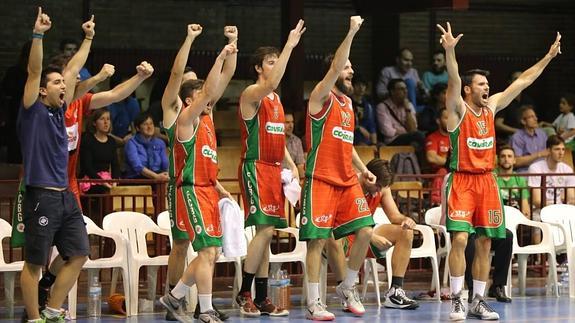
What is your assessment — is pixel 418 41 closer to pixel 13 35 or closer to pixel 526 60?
pixel 526 60

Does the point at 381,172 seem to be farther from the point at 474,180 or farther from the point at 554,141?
the point at 554,141

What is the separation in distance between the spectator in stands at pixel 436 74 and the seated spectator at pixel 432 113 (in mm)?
926

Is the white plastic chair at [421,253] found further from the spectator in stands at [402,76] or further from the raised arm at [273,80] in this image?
the spectator in stands at [402,76]

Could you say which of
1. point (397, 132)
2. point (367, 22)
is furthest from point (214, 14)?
point (397, 132)

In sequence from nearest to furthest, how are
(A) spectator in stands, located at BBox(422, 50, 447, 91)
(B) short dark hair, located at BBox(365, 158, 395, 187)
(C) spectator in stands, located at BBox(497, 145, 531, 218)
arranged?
1. (B) short dark hair, located at BBox(365, 158, 395, 187)
2. (C) spectator in stands, located at BBox(497, 145, 531, 218)
3. (A) spectator in stands, located at BBox(422, 50, 447, 91)

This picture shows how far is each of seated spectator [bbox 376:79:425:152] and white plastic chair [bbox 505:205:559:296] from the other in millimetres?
3283

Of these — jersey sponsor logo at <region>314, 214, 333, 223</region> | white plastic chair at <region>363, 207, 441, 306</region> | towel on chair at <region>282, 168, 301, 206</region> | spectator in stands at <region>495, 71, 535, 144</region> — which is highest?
spectator in stands at <region>495, 71, 535, 144</region>

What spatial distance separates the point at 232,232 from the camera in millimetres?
11648

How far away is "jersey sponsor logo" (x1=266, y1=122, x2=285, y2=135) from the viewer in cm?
1211

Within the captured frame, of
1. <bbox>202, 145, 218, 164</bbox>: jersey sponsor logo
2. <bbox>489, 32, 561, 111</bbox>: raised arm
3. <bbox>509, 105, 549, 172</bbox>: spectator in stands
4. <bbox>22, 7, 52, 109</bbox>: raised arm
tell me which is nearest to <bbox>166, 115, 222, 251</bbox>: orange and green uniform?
<bbox>202, 145, 218, 164</bbox>: jersey sponsor logo

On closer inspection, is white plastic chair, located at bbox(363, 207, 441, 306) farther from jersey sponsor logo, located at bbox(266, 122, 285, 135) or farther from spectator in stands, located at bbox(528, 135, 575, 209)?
spectator in stands, located at bbox(528, 135, 575, 209)

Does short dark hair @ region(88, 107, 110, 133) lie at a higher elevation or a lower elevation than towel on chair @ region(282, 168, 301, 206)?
higher

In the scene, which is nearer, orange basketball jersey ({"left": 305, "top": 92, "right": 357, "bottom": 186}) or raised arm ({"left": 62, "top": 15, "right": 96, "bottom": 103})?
raised arm ({"left": 62, "top": 15, "right": 96, "bottom": 103})

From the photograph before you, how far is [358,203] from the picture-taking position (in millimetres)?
12086
